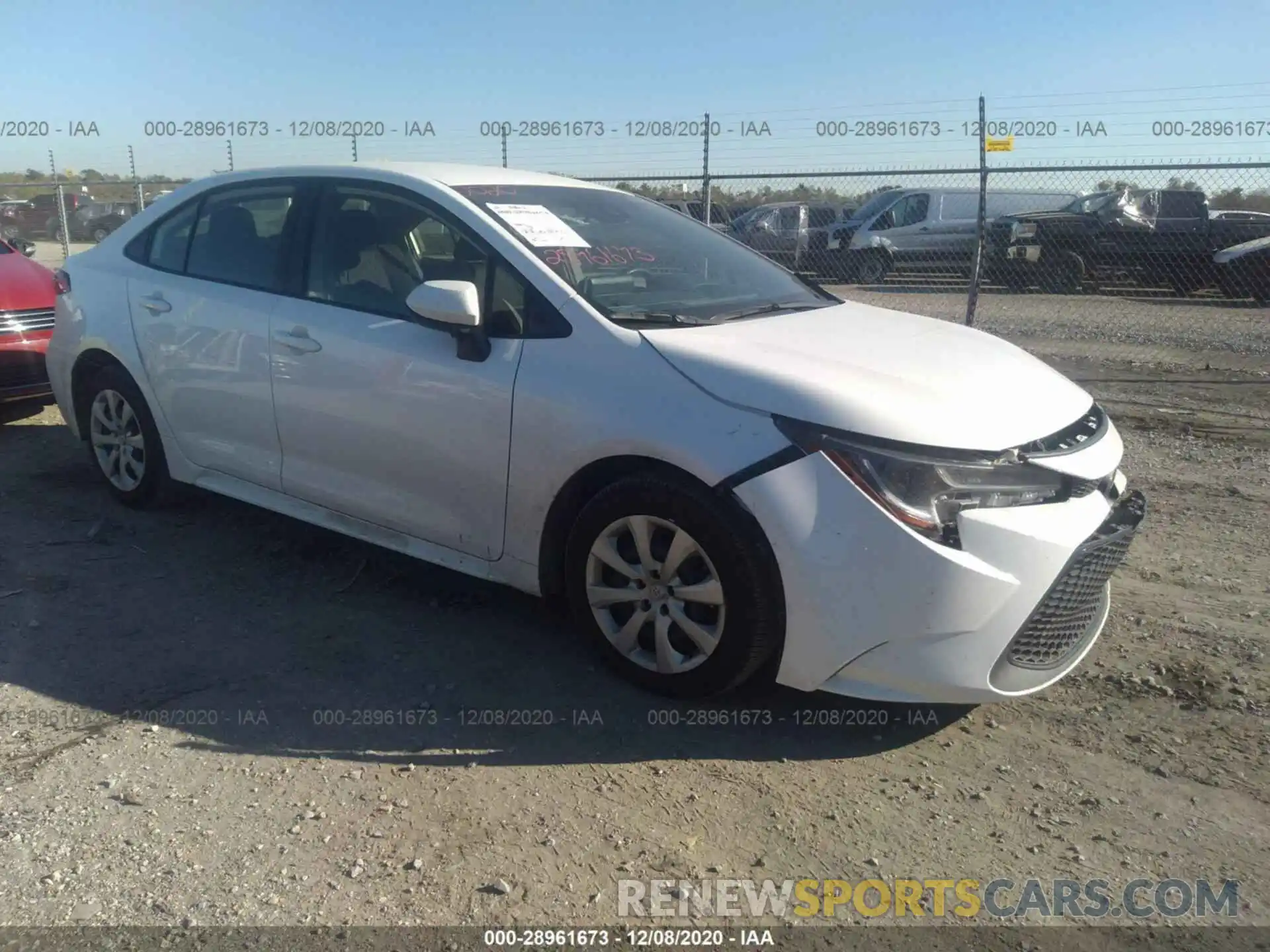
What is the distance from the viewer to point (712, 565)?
3035 mm

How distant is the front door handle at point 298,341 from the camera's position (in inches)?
156

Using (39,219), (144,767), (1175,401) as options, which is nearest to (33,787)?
(144,767)

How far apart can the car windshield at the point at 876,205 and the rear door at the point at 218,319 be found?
50.7 ft

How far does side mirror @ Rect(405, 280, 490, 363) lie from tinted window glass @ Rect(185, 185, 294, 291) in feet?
3.65

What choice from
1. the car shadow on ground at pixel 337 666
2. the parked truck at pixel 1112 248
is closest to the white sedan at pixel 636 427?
the car shadow on ground at pixel 337 666

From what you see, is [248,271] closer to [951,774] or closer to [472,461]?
[472,461]

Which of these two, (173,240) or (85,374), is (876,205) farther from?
(85,374)

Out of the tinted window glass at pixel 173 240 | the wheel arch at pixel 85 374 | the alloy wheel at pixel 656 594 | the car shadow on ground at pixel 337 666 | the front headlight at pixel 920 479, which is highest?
the tinted window glass at pixel 173 240

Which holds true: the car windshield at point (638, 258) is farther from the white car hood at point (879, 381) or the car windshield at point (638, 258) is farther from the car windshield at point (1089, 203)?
the car windshield at point (1089, 203)

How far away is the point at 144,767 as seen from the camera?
2971 mm

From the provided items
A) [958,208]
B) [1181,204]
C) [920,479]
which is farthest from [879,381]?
[958,208]

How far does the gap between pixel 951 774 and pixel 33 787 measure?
2605mm
